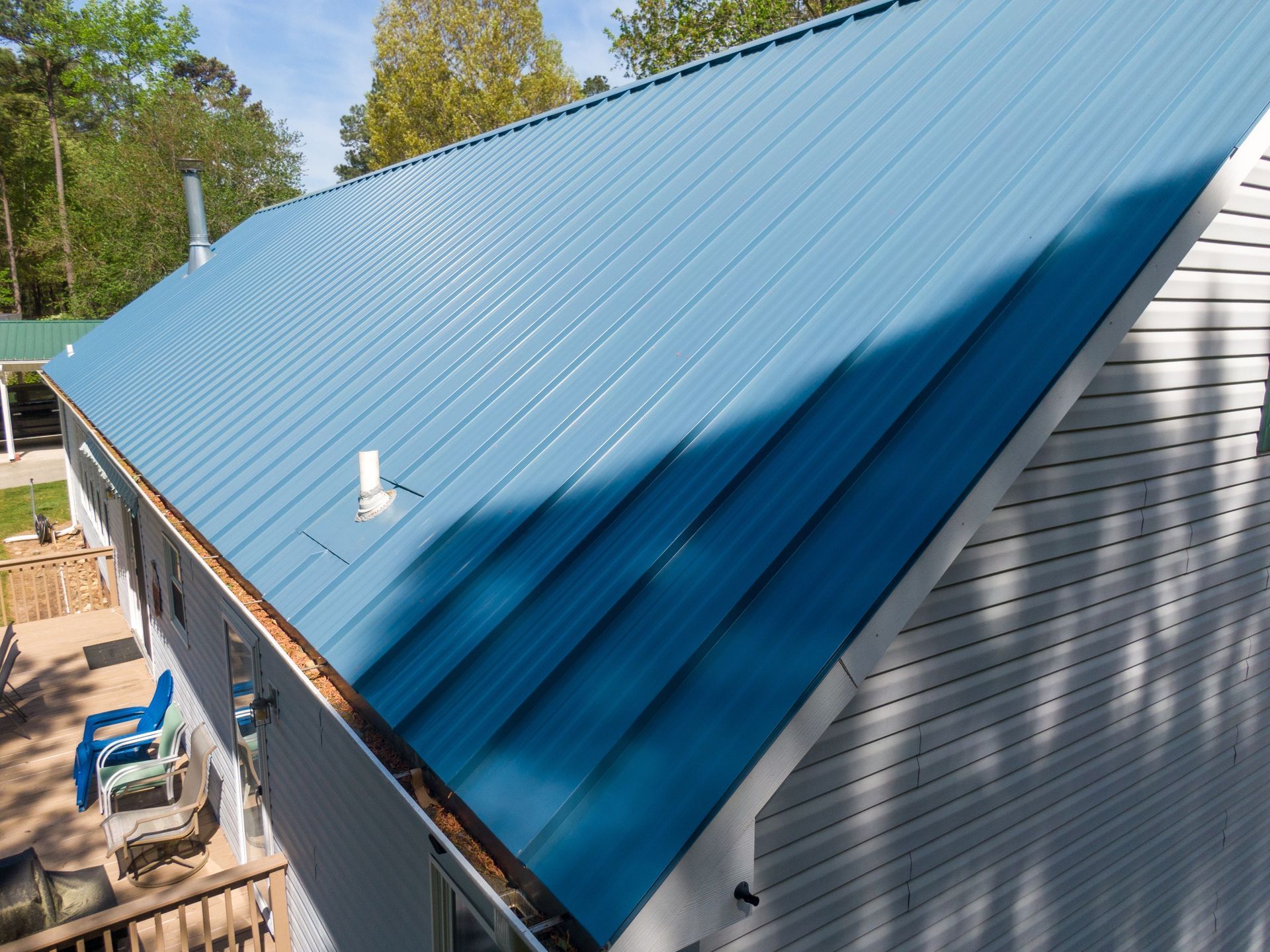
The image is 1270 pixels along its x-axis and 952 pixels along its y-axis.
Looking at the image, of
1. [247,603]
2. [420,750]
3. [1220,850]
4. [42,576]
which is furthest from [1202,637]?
[42,576]

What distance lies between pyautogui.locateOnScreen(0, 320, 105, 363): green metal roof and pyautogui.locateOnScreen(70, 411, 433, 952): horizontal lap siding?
22877 millimetres

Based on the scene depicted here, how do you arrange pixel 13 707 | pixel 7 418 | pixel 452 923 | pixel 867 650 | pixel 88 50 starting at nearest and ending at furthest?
pixel 867 650 → pixel 452 923 → pixel 13 707 → pixel 7 418 → pixel 88 50

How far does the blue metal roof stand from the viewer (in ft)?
8.46

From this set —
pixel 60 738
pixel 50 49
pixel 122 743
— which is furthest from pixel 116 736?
pixel 50 49

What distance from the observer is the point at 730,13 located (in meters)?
27.8

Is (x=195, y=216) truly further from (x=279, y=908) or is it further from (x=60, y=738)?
(x=279, y=908)

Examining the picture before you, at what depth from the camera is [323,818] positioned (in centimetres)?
531

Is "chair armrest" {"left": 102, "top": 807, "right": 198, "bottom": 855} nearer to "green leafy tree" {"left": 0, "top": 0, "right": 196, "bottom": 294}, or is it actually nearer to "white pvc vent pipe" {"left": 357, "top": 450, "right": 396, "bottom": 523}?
"white pvc vent pipe" {"left": 357, "top": 450, "right": 396, "bottom": 523}

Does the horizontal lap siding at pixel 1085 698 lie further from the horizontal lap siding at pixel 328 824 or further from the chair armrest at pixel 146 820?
the chair armrest at pixel 146 820

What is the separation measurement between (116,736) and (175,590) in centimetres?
216

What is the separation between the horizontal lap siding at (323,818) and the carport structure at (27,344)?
22.7m

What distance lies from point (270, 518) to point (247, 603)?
0.58 metres

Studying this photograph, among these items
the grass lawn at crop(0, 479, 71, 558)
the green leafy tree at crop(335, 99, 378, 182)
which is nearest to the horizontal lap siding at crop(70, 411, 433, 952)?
the grass lawn at crop(0, 479, 71, 558)

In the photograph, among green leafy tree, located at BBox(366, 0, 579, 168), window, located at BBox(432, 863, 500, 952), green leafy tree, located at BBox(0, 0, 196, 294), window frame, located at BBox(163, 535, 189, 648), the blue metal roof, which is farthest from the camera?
green leafy tree, located at BBox(0, 0, 196, 294)
